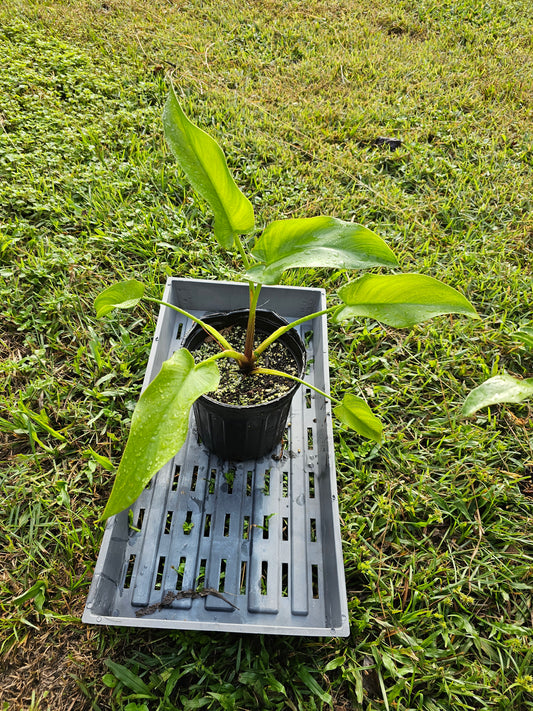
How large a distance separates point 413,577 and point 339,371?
581 mm

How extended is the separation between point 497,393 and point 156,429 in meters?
0.54

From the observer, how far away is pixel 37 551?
1016 millimetres

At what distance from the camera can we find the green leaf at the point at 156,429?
63 centimetres

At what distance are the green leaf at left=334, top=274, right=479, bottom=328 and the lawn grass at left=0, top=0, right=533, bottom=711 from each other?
1.66 feet

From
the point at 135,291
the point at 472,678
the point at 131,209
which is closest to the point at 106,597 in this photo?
the point at 135,291

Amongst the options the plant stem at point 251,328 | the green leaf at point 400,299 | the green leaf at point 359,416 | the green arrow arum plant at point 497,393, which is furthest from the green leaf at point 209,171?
the green arrow arum plant at point 497,393

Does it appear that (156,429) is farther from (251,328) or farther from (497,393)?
(497,393)

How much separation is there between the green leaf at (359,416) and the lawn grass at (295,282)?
28 centimetres

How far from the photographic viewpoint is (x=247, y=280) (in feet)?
2.64

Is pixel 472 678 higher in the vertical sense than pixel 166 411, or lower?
lower

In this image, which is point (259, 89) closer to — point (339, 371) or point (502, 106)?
point (502, 106)

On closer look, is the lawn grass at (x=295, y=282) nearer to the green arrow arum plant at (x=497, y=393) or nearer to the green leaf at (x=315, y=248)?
the green arrow arum plant at (x=497, y=393)

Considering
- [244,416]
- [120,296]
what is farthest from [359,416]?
[120,296]

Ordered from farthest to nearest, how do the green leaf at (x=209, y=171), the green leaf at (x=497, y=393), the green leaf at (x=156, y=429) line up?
the green leaf at (x=209, y=171), the green leaf at (x=497, y=393), the green leaf at (x=156, y=429)
